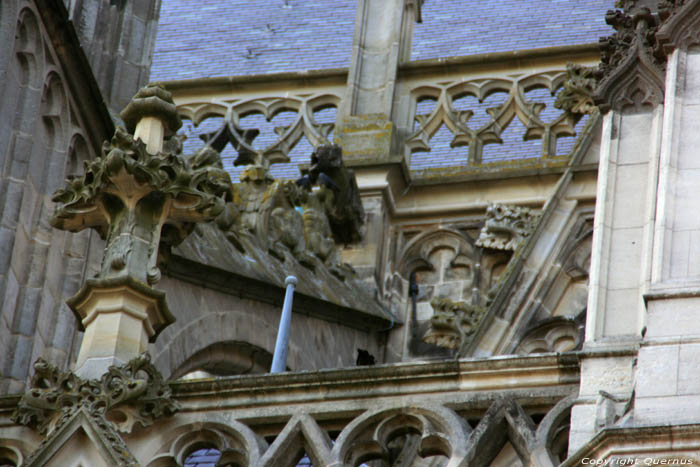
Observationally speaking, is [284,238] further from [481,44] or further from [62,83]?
[481,44]

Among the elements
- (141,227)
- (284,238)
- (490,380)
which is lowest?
(490,380)

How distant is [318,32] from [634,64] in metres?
10.7

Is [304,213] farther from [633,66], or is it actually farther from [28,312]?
[633,66]

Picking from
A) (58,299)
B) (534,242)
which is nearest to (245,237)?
(534,242)

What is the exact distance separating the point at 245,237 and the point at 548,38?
4.93 metres

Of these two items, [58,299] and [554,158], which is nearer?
[58,299]

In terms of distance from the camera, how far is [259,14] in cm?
1958

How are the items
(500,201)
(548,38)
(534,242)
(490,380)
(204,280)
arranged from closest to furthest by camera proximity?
(490,380) < (204,280) < (534,242) < (500,201) < (548,38)

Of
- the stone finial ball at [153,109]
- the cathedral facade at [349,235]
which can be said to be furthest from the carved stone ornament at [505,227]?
the stone finial ball at [153,109]

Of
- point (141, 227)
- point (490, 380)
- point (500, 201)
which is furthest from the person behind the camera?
point (500, 201)

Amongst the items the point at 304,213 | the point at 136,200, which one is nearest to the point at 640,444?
the point at 136,200

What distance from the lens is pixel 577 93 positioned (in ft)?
49.4

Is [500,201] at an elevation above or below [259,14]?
below

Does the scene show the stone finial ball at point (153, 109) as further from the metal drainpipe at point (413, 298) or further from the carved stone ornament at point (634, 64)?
the metal drainpipe at point (413, 298)
